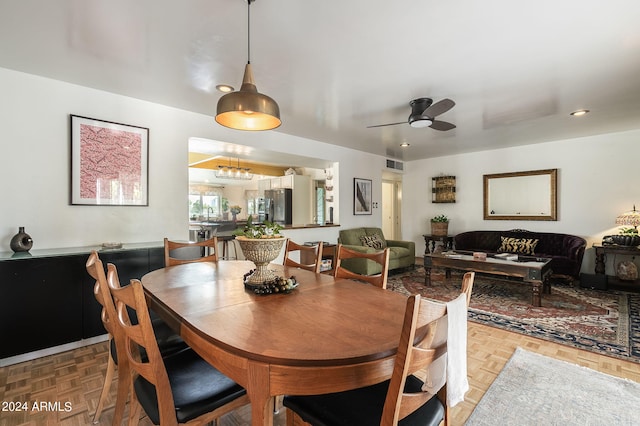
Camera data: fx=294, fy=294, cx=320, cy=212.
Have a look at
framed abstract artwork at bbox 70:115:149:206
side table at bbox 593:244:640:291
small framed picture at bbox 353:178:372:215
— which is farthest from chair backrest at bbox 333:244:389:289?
side table at bbox 593:244:640:291

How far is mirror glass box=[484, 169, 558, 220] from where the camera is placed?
531cm

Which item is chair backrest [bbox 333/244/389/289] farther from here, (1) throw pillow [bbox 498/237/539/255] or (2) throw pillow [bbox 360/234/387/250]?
(1) throw pillow [bbox 498/237/539/255]

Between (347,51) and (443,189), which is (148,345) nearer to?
(347,51)

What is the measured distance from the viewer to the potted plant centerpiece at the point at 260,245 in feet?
4.83

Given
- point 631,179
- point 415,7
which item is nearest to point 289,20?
point 415,7

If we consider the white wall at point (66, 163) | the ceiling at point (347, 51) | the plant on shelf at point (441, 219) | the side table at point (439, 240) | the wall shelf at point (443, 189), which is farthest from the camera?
the wall shelf at point (443, 189)

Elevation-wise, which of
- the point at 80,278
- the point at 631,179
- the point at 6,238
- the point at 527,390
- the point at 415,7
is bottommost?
the point at 527,390

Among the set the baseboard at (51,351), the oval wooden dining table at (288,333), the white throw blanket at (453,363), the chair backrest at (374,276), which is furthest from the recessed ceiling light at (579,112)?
the baseboard at (51,351)

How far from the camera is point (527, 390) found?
6.42 feet

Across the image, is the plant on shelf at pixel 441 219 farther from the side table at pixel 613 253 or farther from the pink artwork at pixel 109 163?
the pink artwork at pixel 109 163

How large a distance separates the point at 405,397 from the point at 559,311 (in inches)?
145

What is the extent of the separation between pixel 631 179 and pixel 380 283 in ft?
17.6

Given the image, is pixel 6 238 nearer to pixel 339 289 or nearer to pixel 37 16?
pixel 37 16

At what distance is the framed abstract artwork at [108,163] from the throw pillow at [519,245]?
220 inches
